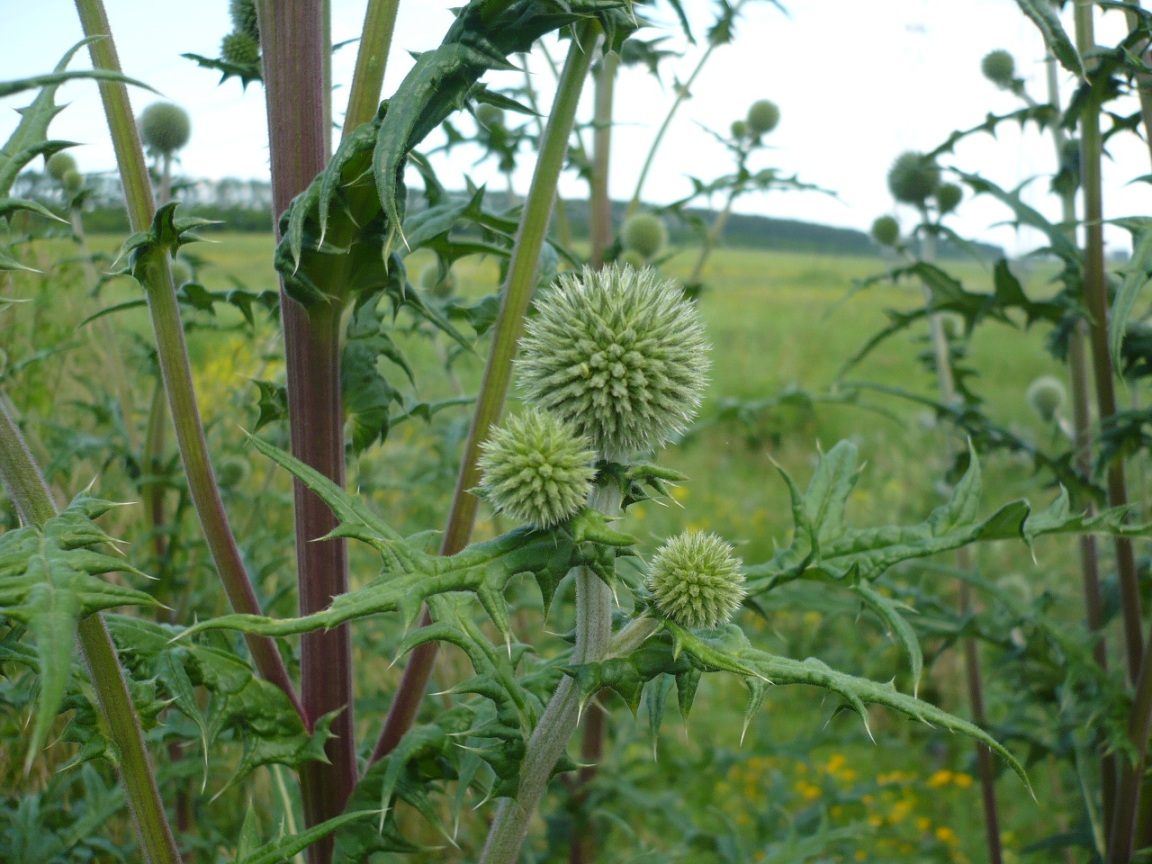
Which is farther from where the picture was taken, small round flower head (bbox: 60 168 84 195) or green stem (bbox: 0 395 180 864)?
small round flower head (bbox: 60 168 84 195)

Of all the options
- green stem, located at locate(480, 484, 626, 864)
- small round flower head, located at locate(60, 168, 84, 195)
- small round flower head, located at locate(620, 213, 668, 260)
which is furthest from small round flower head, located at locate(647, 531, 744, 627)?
small round flower head, located at locate(60, 168, 84, 195)

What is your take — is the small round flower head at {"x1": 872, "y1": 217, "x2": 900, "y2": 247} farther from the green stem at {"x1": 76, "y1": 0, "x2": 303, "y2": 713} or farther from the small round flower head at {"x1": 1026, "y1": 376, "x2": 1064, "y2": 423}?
the green stem at {"x1": 76, "y1": 0, "x2": 303, "y2": 713}

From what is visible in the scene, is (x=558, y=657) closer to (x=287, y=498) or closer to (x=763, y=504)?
(x=287, y=498)

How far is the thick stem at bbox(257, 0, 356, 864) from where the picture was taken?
112 cm

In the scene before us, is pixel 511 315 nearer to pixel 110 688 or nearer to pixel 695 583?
pixel 695 583

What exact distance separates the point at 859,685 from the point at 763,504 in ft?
16.2

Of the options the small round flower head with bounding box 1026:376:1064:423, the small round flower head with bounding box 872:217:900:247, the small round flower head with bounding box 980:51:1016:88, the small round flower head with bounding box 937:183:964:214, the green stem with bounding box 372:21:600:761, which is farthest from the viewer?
the small round flower head with bounding box 1026:376:1064:423

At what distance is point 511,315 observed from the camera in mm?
1174

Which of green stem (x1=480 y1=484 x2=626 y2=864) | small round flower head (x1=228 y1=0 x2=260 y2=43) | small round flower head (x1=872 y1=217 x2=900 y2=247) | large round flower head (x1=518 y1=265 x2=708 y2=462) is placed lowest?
green stem (x1=480 y1=484 x2=626 y2=864)

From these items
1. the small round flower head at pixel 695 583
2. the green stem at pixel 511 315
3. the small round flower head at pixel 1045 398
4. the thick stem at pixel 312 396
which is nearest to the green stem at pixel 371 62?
the thick stem at pixel 312 396

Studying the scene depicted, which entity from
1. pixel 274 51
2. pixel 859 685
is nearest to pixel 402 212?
pixel 274 51

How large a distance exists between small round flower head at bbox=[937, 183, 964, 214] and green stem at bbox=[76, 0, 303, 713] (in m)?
2.27

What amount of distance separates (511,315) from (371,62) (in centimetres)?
34

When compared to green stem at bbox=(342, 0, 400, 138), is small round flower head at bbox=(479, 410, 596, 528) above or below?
below
